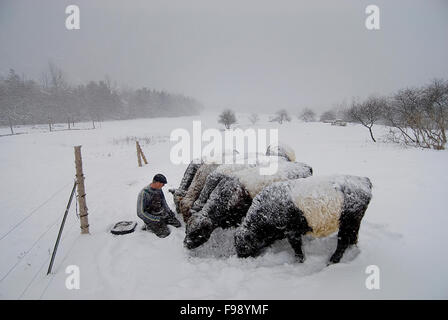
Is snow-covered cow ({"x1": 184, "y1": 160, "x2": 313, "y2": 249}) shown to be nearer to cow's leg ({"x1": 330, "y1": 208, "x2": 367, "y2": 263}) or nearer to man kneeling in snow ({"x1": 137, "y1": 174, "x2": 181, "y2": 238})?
man kneeling in snow ({"x1": 137, "y1": 174, "x2": 181, "y2": 238})

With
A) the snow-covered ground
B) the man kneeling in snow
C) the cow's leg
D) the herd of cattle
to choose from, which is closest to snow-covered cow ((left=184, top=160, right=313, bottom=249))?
the herd of cattle

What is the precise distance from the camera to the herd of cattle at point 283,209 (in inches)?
138

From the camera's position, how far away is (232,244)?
4.69 m

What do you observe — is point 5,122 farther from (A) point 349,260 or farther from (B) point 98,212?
(A) point 349,260

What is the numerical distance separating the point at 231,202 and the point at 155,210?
2362 mm

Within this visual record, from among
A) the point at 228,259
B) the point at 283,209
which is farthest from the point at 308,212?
the point at 228,259

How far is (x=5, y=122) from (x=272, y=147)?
48487 millimetres

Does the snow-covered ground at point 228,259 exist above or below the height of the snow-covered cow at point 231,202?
below

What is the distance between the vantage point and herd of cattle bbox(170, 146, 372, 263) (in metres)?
3.50

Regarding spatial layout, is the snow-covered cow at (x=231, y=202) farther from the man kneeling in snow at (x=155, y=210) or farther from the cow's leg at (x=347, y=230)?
the cow's leg at (x=347, y=230)

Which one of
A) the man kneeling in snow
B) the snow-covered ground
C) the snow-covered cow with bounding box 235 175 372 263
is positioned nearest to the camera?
the snow-covered ground

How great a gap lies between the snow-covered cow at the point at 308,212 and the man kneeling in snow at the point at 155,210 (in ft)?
7.74

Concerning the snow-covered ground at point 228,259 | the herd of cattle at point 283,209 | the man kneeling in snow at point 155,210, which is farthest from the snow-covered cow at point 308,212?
the man kneeling in snow at point 155,210

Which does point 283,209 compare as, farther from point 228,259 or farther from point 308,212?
point 228,259
